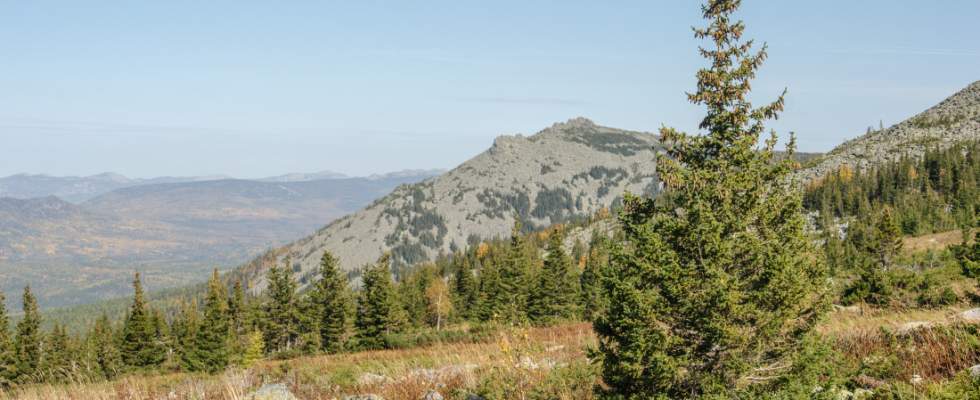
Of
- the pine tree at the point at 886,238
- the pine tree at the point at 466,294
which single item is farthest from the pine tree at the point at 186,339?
the pine tree at the point at 886,238

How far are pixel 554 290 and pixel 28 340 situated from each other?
6326 centimetres

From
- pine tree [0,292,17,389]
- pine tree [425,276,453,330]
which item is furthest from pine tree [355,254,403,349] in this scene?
pine tree [0,292,17,389]

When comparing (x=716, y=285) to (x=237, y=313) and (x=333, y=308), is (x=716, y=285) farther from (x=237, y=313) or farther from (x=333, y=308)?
(x=237, y=313)

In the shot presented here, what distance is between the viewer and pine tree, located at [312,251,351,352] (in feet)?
224

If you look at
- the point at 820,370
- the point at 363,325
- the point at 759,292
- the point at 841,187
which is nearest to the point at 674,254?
the point at 759,292

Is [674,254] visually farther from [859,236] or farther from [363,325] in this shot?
[859,236]

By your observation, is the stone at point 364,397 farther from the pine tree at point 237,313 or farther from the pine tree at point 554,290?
the pine tree at point 237,313

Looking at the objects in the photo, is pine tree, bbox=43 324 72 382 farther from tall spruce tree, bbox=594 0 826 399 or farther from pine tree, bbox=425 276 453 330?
tall spruce tree, bbox=594 0 826 399

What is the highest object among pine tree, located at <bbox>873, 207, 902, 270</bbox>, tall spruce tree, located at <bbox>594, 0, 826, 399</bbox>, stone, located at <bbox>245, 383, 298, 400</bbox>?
tall spruce tree, located at <bbox>594, 0, 826, 399</bbox>

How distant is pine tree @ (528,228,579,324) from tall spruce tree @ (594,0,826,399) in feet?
198

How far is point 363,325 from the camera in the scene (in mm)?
61375

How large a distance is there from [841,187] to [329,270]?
12782 cm

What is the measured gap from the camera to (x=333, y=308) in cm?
6862

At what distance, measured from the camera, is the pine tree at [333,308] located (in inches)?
2687
